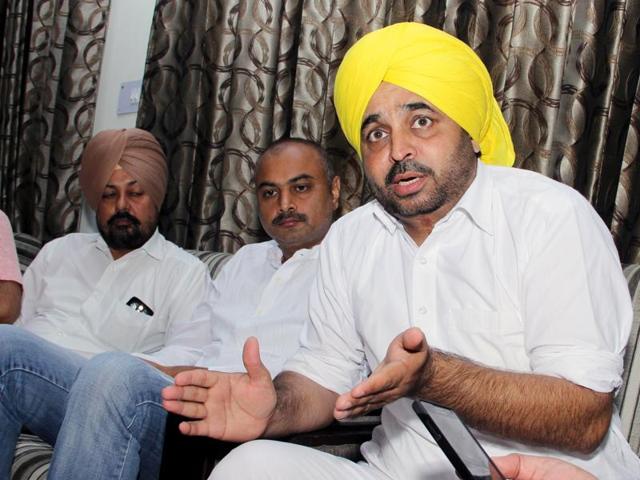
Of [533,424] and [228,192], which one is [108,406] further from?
[228,192]

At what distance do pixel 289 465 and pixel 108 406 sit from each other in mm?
460

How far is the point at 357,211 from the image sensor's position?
1.95m

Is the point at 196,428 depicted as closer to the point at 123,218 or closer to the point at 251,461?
the point at 251,461

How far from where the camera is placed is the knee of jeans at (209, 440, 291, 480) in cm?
148

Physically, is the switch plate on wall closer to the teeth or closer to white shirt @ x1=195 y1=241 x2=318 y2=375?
white shirt @ x1=195 y1=241 x2=318 y2=375

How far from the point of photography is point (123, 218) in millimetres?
2992

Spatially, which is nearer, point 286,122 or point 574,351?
point 574,351

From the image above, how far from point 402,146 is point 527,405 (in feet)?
2.02

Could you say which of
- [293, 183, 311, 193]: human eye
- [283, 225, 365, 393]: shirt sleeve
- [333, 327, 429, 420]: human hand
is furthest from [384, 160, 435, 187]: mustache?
[293, 183, 311, 193]: human eye

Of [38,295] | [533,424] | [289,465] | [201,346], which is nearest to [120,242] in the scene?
[38,295]

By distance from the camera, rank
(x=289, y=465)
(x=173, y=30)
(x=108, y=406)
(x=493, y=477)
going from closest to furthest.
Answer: (x=493, y=477), (x=289, y=465), (x=108, y=406), (x=173, y=30)

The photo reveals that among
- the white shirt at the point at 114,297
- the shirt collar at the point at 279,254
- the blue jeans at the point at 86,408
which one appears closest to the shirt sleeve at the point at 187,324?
the white shirt at the point at 114,297

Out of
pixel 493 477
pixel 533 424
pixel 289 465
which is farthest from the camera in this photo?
pixel 289 465

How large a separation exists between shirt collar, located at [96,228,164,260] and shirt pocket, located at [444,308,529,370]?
1.55m
